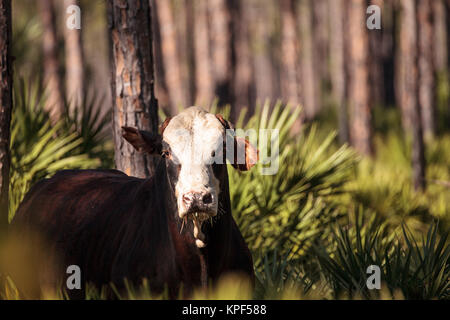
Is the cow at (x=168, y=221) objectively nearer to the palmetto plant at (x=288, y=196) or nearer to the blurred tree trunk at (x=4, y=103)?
the blurred tree trunk at (x=4, y=103)

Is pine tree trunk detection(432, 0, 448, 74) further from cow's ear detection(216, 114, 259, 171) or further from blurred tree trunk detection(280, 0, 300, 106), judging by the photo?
cow's ear detection(216, 114, 259, 171)

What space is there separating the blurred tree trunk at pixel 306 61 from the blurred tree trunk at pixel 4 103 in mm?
22947

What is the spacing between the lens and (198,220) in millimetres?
3740

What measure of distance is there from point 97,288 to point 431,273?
1971 mm

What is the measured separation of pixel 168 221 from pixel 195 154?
489mm

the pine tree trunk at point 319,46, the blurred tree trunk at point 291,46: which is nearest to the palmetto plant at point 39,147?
the blurred tree trunk at point 291,46

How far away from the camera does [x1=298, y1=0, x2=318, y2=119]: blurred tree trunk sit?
38.6 meters

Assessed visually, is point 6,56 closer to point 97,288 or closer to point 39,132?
point 39,132

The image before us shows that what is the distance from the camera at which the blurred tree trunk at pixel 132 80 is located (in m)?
6.24

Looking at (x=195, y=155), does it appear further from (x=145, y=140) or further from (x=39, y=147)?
(x=39, y=147)

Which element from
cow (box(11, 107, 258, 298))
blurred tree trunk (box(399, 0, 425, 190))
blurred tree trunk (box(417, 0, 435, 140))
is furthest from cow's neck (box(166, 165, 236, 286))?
blurred tree trunk (box(417, 0, 435, 140))

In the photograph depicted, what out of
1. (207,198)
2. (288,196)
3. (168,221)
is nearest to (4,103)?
(168,221)

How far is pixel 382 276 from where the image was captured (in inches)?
177
